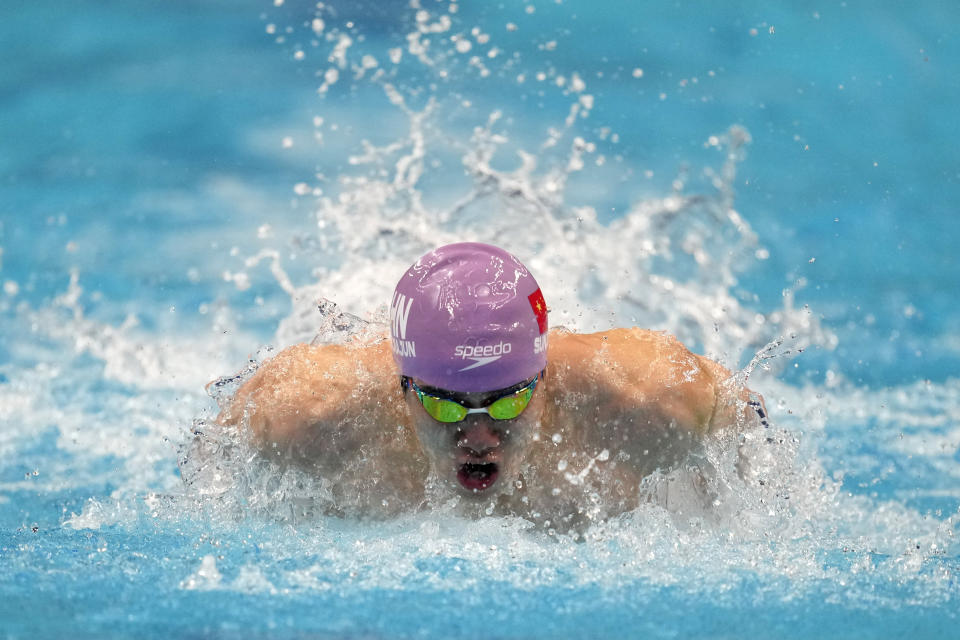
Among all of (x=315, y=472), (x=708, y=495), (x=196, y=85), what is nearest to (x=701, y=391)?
(x=708, y=495)

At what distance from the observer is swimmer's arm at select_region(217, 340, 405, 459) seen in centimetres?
318

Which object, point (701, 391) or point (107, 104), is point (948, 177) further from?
point (107, 104)

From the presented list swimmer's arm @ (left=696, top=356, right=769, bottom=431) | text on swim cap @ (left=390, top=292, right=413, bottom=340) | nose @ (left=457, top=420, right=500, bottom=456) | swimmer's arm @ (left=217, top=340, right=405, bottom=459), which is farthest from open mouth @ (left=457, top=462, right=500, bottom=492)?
swimmer's arm @ (left=696, top=356, right=769, bottom=431)

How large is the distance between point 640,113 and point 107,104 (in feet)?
12.7

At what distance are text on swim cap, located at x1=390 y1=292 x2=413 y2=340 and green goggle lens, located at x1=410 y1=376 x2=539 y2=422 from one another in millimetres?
177

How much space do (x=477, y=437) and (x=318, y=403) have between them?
1.84 feet

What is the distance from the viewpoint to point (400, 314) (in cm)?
299

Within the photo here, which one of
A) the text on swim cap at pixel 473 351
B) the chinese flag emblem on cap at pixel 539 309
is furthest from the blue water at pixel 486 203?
the text on swim cap at pixel 473 351

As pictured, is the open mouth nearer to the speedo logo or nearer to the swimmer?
the swimmer

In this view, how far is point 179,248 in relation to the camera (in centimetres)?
675

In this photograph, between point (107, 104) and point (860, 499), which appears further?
point (107, 104)

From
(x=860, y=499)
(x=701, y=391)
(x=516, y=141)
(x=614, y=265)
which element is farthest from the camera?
(x=516, y=141)

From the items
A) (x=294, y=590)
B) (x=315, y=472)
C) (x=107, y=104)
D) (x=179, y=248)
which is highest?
(x=294, y=590)

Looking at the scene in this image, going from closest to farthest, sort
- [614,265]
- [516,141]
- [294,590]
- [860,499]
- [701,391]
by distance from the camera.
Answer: [294,590]
[701,391]
[860,499]
[614,265]
[516,141]
